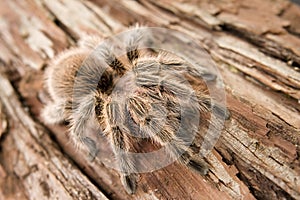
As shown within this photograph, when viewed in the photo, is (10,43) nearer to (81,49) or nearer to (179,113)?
(81,49)

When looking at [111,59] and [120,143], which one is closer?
[120,143]

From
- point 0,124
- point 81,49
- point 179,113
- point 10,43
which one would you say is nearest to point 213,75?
point 179,113

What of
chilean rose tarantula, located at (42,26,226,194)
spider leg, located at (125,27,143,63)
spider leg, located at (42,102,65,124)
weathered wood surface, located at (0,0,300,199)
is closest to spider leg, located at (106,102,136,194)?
chilean rose tarantula, located at (42,26,226,194)

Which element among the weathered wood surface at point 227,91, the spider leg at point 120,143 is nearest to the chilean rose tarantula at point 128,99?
the spider leg at point 120,143

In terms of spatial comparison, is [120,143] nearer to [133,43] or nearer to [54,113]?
[54,113]

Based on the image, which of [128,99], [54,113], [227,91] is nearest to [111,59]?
[128,99]

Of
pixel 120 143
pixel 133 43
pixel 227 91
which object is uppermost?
pixel 133 43

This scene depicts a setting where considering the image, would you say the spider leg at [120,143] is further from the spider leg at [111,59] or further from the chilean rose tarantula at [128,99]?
the spider leg at [111,59]
